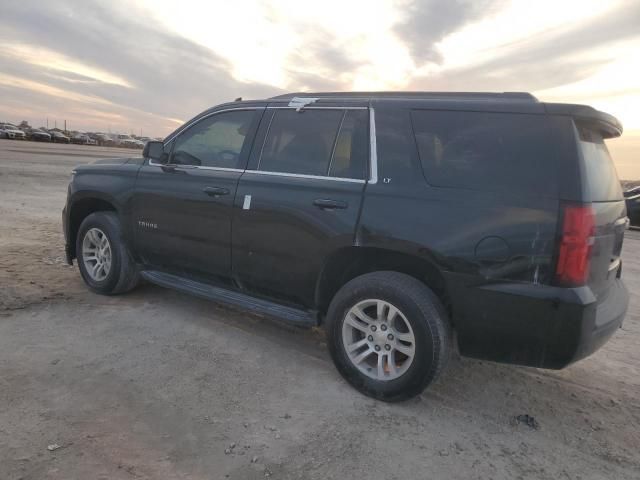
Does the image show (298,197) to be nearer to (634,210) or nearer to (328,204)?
(328,204)

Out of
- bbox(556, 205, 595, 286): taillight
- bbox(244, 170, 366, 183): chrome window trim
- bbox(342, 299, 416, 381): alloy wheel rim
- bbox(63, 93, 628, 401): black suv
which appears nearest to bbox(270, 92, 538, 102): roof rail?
bbox(63, 93, 628, 401): black suv

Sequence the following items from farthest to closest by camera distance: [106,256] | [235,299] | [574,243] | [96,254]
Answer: [96,254] → [106,256] → [235,299] → [574,243]

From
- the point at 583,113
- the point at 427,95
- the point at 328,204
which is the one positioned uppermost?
the point at 427,95

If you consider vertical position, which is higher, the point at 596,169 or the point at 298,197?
the point at 596,169

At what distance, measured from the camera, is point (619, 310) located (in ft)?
10.3

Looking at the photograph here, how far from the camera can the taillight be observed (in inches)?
104

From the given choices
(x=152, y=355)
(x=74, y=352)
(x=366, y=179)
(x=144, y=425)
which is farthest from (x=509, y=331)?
(x=74, y=352)

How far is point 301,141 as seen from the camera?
12.3 ft

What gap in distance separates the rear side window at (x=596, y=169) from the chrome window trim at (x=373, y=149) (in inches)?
48.3

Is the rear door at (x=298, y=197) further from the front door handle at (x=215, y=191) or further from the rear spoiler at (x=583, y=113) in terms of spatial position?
the rear spoiler at (x=583, y=113)

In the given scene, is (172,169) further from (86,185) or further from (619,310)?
(619,310)

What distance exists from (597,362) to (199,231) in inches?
139

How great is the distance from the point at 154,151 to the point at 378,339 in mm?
2803

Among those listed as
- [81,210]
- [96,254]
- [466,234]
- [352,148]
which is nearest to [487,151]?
[466,234]
